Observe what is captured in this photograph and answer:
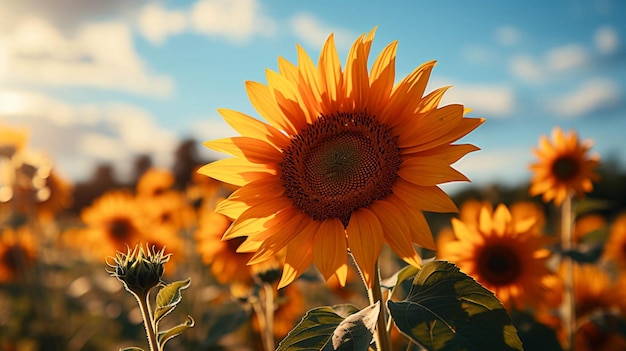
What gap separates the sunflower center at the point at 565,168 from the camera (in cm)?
490

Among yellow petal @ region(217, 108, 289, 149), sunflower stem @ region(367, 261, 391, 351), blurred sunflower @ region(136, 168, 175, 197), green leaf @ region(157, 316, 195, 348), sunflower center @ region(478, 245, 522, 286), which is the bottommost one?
sunflower center @ region(478, 245, 522, 286)

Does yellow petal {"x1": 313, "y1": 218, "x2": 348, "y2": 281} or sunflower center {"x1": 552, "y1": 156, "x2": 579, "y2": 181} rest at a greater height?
yellow petal {"x1": 313, "y1": 218, "x2": 348, "y2": 281}

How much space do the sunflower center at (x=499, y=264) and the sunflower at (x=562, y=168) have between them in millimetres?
1606

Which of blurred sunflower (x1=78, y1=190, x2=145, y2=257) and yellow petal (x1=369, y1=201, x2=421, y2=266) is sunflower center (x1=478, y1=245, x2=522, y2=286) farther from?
blurred sunflower (x1=78, y1=190, x2=145, y2=257)

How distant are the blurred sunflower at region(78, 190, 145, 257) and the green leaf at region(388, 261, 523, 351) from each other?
5221 millimetres

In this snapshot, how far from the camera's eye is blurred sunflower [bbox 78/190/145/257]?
21.5 feet

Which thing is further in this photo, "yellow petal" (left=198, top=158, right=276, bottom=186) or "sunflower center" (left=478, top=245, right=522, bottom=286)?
"sunflower center" (left=478, top=245, right=522, bottom=286)

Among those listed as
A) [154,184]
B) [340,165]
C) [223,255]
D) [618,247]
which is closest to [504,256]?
[340,165]

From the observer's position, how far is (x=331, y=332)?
1.75 metres

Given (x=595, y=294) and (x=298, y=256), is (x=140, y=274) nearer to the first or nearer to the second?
(x=298, y=256)

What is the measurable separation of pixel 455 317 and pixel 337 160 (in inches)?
33.4

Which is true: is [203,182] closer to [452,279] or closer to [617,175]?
[452,279]

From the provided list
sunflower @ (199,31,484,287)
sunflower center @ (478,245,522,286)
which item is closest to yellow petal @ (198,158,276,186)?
sunflower @ (199,31,484,287)

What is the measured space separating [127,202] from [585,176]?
16.4ft
